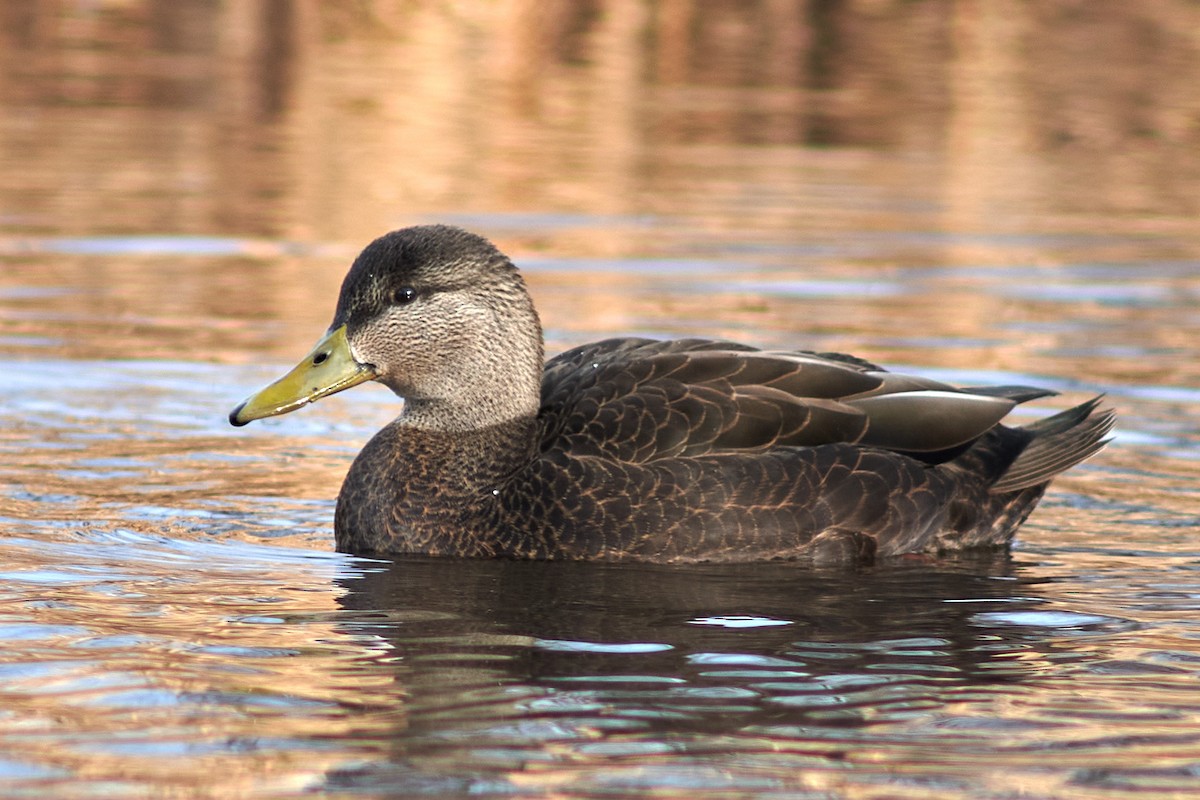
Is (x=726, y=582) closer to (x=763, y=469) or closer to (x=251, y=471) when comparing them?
(x=763, y=469)

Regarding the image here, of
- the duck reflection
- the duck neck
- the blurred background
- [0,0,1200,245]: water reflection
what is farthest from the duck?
[0,0,1200,245]: water reflection

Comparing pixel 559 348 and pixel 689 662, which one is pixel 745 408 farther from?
pixel 559 348

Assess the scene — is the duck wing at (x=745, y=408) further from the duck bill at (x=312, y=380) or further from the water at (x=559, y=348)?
the duck bill at (x=312, y=380)

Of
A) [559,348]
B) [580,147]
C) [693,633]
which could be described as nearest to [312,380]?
[693,633]

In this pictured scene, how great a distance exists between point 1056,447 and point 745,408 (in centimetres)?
154

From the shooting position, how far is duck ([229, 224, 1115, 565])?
300 inches

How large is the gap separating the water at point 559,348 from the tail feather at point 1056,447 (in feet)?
1.02

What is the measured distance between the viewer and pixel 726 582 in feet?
24.2

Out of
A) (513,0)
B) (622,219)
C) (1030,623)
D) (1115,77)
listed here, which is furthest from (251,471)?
(513,0)

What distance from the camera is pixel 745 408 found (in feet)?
25.4

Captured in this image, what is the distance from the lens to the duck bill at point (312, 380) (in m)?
7.59

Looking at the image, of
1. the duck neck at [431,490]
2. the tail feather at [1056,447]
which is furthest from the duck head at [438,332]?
the tail feather at [1056,447]

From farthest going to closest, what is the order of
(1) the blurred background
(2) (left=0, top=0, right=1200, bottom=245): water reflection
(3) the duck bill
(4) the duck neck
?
(2) (left=0, top=0, right=1200, bottom=245): water reflection < (1) the blurred background < (4) the duck neck < (3) the duck bill

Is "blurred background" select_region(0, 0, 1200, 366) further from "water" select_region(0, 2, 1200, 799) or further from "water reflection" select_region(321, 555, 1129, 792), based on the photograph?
"water reflection" select_region(321, 555, 1129, 792)
